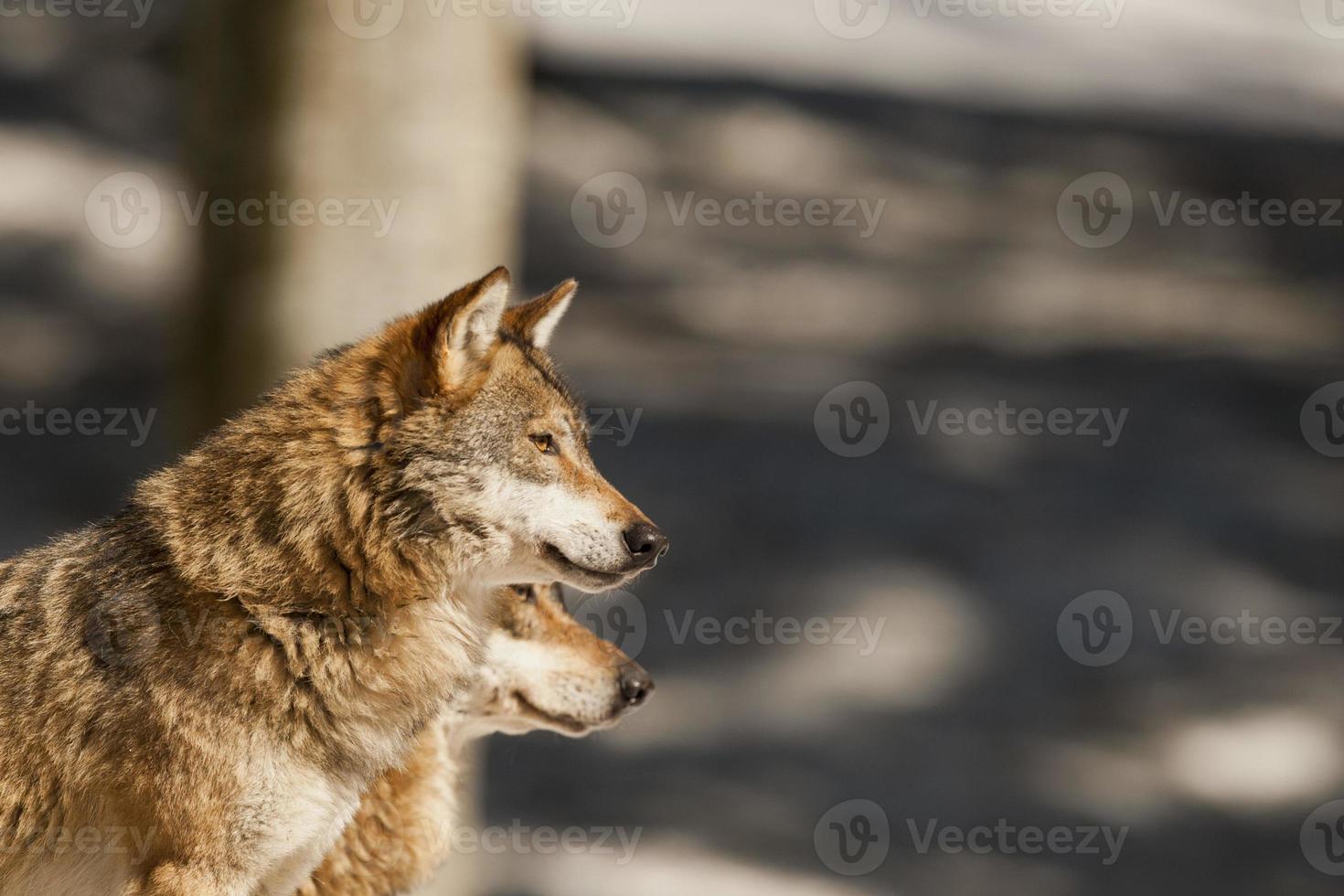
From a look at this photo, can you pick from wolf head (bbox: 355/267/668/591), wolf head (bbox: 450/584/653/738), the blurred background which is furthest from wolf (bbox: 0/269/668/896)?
the blurred background

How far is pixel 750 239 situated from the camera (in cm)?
916

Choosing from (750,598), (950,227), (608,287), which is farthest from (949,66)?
(750,598)

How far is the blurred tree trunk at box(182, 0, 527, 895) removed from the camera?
4480mm

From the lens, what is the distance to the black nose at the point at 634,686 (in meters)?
3.82

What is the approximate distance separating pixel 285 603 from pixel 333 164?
1.92m

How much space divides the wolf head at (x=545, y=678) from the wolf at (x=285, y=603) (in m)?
0.40

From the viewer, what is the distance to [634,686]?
3842 mm

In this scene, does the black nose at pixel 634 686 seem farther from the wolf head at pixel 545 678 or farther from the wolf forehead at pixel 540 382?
the wolf forehead at pixel 540 382

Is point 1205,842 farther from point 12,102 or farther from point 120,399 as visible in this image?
point 12,102

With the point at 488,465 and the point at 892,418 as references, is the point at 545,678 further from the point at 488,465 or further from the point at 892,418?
the point at 892,418

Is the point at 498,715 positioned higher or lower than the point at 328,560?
lower

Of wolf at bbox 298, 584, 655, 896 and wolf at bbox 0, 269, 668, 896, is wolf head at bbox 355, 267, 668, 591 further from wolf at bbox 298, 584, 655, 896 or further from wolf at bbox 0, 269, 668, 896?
wolf at bbox 298, 584, 655, 896

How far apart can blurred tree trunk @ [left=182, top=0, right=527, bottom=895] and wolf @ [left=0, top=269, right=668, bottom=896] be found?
4.32ft

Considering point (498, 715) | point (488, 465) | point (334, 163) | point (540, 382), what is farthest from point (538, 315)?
point (334, 163)
